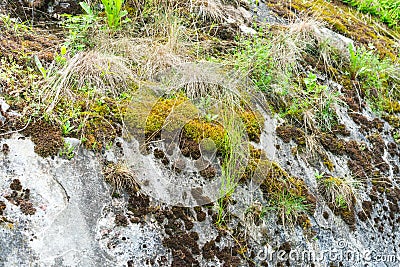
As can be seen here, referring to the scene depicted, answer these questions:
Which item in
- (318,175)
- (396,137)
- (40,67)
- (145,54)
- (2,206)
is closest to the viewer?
(2,206)

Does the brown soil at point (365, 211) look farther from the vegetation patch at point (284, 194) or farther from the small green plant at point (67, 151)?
the small green plant at point (67, 151)

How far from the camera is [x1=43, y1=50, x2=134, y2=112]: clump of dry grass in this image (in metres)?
3.16

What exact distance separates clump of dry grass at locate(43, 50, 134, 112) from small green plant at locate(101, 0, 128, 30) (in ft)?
1.49

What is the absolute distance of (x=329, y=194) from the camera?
344 cm

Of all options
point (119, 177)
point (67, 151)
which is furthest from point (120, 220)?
point (67, 151)

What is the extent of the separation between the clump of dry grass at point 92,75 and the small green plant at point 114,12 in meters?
0.45

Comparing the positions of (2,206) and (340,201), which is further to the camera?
(340,201)

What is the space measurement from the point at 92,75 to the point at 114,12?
2.75ft

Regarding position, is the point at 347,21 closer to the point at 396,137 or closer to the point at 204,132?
the point at 396,137

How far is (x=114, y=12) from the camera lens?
12.8 feet

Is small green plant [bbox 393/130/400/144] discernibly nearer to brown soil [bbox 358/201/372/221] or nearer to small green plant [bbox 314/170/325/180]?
brown soil [bbox 358/201/372/221]

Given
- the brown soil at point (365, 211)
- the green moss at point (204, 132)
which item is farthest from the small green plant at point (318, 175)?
the green moss at point (204, 132)

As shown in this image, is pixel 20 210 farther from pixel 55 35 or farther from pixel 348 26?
pixel 348 26

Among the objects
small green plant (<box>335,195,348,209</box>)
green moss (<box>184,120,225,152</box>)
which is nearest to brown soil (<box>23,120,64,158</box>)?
green moss (<box>184,120,225,152</box>)
